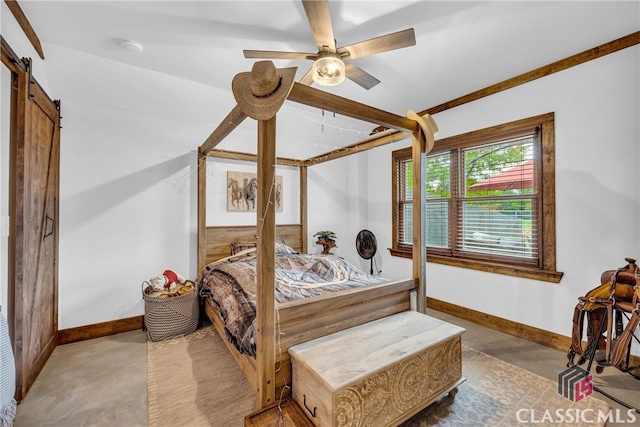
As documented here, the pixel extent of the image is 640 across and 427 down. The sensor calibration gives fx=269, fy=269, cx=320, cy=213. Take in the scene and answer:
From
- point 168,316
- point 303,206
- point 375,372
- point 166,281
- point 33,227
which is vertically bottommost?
point 168,316

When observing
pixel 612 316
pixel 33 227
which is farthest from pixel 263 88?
pixel 612 316

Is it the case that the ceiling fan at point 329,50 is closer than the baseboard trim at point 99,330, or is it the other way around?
the ceiling fan at point 329,50

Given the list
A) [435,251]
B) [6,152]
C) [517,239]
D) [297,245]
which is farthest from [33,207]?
[517,239]

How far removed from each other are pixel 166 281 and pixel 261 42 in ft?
8.42

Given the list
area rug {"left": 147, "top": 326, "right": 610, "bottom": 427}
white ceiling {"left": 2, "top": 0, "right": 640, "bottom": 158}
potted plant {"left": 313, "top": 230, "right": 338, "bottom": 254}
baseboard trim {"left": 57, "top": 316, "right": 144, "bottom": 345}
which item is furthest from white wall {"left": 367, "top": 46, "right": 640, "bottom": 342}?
baseboard trim {"left": 57, "top": 316, "right": 144, "bottom": 345}

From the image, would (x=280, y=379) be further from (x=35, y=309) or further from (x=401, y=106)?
(x=401, y=106)

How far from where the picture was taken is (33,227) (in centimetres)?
206

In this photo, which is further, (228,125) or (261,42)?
(261,42)

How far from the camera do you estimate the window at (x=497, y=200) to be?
2719 millimetres

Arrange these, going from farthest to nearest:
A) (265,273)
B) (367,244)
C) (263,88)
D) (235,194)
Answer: (367,244) < (235,194) < (265,273) < (263,88)

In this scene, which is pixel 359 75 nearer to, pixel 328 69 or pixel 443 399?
pixel 328 69

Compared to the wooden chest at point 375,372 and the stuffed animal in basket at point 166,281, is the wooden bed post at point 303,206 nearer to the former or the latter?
the stuffed animal in basket at point 166,281

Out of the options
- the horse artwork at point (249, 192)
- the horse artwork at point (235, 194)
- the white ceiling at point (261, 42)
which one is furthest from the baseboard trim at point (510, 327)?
the horse artwork at point (235, 194)

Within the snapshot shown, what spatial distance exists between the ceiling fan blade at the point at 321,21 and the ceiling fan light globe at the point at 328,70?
0.07 m
